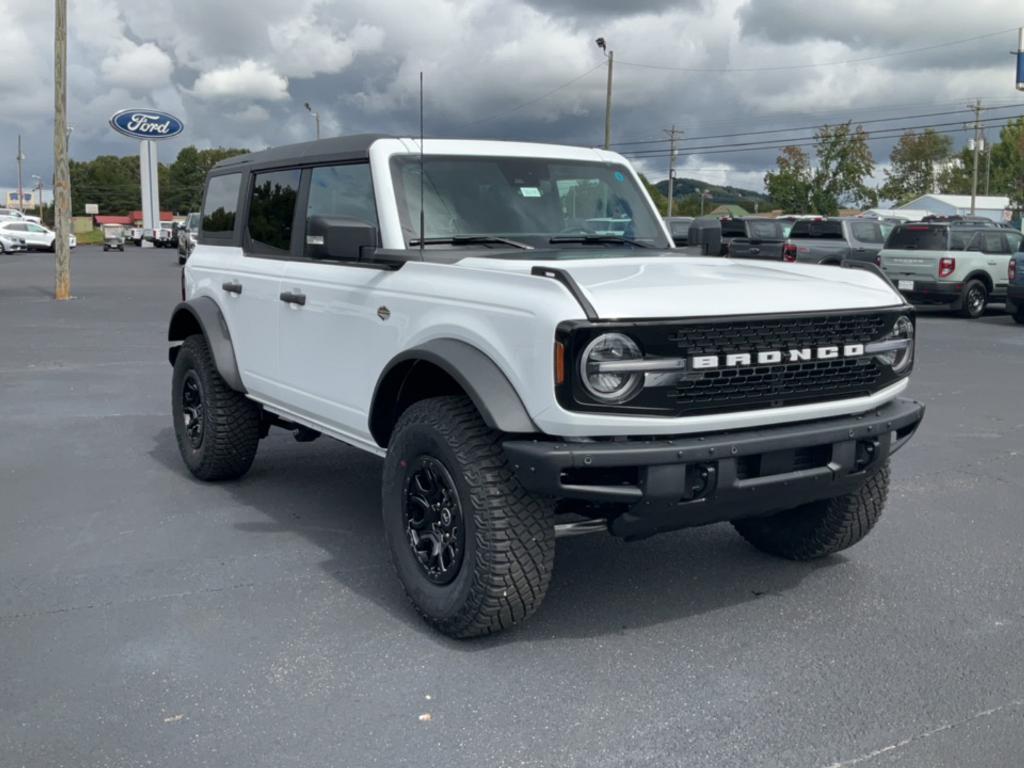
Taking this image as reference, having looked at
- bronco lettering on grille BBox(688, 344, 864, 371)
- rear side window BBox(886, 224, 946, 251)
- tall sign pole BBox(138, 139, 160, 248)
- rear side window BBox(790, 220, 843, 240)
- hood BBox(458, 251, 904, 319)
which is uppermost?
tall sign pole BBox(138, 139, 160, 248)

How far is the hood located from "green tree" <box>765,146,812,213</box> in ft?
224

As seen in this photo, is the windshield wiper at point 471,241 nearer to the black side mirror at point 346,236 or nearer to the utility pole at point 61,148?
the black side mirror at point 346,236

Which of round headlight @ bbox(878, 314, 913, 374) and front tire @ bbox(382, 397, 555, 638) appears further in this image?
round headlight @ bbox(878, 314, 913, 374)

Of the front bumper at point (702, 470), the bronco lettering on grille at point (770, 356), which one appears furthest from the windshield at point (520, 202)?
the front bumper at point (702, 470)

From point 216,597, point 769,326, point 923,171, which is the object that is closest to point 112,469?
point 216,597

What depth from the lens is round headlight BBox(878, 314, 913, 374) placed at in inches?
172

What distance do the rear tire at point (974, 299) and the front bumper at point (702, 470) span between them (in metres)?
17.7

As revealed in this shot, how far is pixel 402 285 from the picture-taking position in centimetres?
450

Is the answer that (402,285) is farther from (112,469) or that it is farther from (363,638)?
(112,469)

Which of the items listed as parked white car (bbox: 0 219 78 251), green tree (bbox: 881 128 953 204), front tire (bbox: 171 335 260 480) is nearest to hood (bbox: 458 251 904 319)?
front tire (bbox: 171 335 260 480)

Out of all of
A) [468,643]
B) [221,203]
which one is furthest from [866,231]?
[468,643]

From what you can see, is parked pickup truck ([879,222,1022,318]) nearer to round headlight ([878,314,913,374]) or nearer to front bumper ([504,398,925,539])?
round headlight ([878,314,913,374])

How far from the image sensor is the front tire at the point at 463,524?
388cm

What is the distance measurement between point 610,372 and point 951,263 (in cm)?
1836
